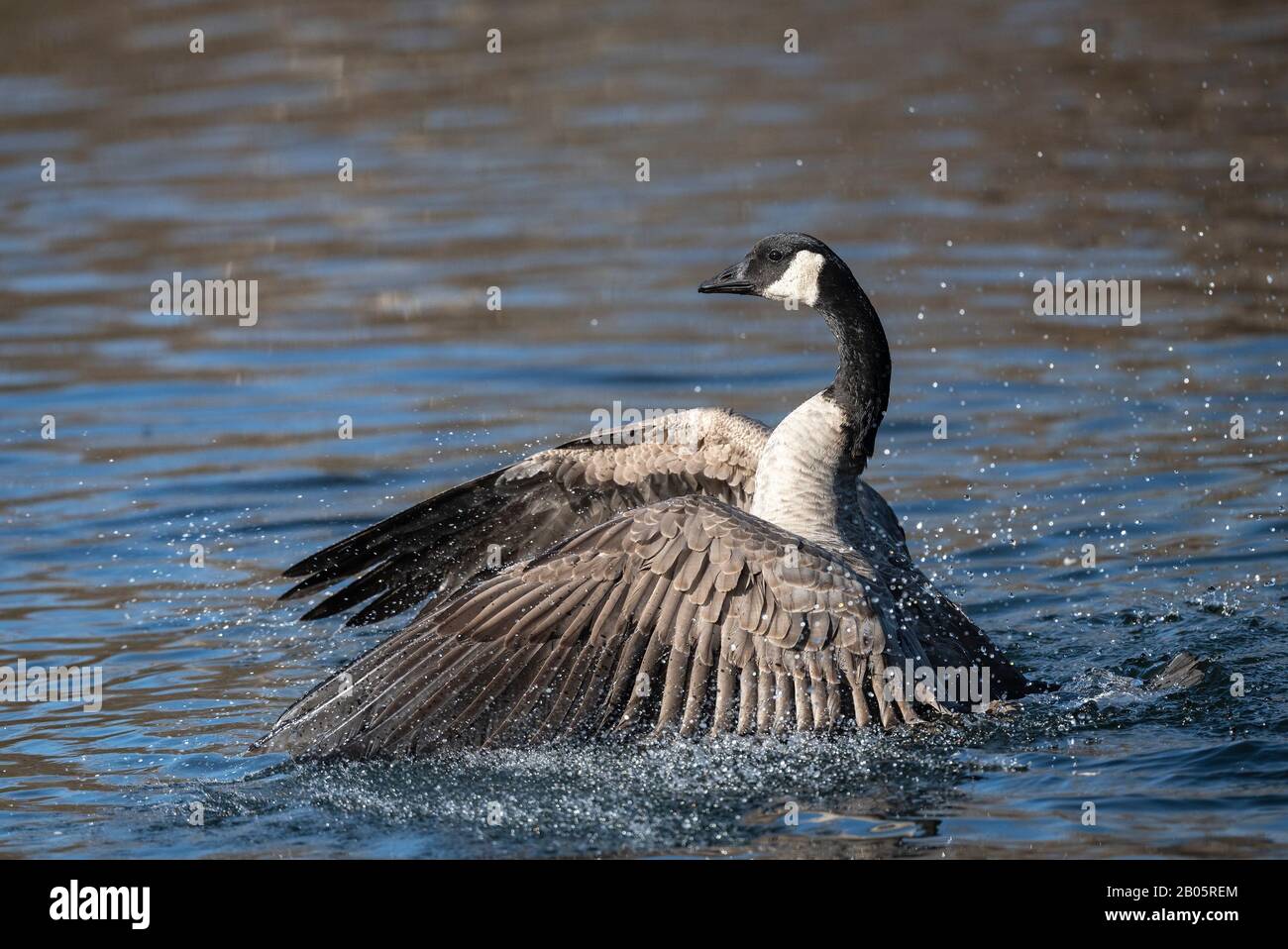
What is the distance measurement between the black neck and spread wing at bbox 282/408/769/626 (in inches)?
36.8

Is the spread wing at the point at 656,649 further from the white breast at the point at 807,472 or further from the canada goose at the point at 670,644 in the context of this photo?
the white breast at the point at 807,472

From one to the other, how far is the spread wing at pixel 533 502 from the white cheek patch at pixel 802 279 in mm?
844

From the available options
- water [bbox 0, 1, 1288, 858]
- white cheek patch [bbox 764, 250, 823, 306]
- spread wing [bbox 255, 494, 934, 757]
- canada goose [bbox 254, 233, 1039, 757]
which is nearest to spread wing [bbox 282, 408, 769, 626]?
water [bbox 0, 1, 1288, 858]

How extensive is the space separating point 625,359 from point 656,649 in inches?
283

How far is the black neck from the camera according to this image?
8.18 m

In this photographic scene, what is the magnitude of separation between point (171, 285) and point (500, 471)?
26.8 ft

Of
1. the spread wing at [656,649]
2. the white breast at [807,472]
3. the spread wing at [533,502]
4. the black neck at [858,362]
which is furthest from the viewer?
the spread wing at [533,502]

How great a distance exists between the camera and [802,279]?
842cm

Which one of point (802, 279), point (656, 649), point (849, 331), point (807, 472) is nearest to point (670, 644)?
point (656, 649)

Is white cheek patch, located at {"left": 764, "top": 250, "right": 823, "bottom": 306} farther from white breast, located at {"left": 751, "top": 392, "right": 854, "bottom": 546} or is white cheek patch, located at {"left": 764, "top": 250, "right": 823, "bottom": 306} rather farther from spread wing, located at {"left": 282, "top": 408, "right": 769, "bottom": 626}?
spread wing, located at {"left": 282, "top": 408, "right": 769, "bottom": 626}

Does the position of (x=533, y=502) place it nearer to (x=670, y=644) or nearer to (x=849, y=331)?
(x=849, y=331)

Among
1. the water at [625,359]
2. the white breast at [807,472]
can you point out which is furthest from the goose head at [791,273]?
the water at [625,359]

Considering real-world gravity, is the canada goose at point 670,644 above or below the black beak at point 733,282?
below

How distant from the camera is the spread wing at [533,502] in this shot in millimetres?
9125
